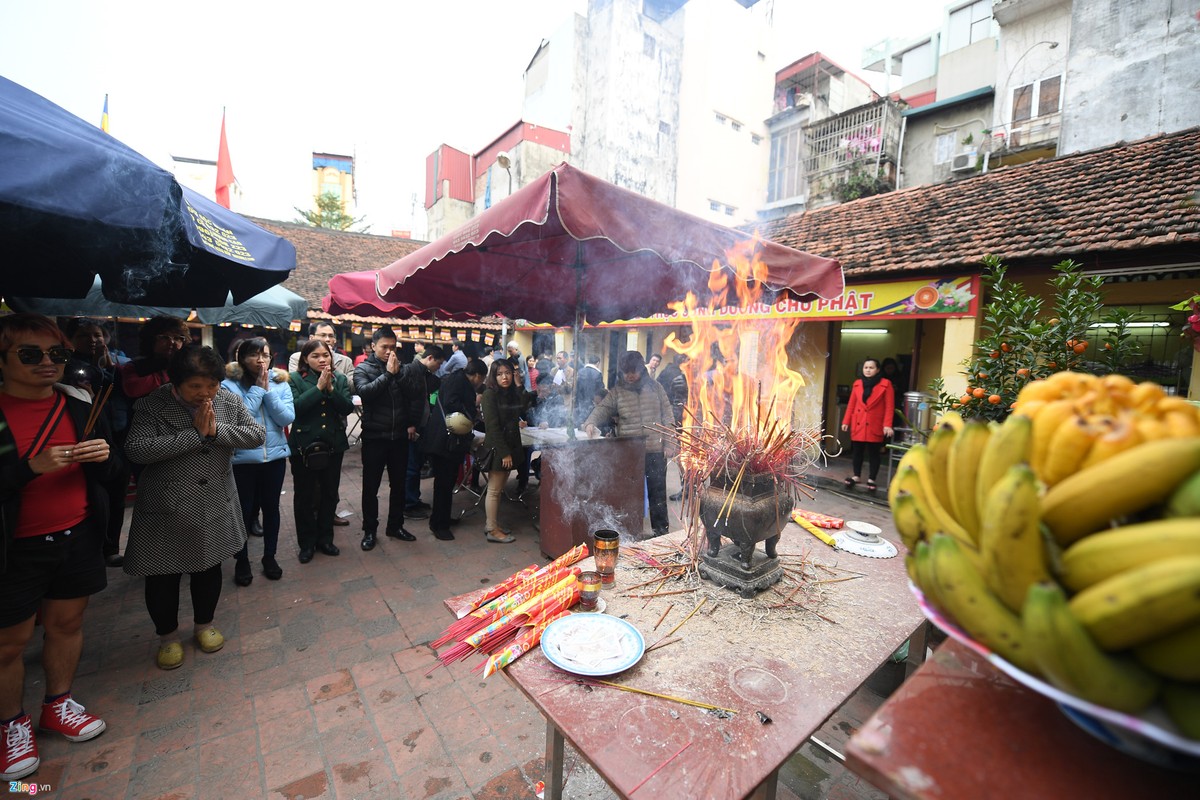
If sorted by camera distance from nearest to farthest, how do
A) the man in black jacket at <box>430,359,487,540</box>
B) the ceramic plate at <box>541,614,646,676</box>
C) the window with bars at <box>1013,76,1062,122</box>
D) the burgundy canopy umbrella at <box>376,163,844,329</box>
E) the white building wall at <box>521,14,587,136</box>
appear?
the ceramic plate at <box>541,614,646,676</box>, the burgundy canopy umbrella at <box>376,163,844,329</box>, the man in black jacket at <box>430,359,487,540</box>, the window with bars at <box>1013,76,1062,122</box>, the white building wall at <box>521,14,587,136</box>

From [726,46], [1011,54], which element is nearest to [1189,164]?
[1011,54]

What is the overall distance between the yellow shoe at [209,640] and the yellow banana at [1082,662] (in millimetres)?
4513

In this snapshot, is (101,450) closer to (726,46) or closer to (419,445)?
(419,445)

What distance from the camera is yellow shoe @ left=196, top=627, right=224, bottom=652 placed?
11.3 feet

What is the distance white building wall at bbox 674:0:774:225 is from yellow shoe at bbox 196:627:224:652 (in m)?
20.9

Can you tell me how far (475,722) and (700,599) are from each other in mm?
1581

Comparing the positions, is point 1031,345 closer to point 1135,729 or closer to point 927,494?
Answer: point 927,494

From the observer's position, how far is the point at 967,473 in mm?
1096

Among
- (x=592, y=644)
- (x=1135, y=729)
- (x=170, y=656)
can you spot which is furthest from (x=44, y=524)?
(x=1135, y=729)

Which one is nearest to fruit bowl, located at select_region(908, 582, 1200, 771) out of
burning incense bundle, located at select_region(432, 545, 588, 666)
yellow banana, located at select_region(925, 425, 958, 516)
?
yellow banana, located at select_region(925, 425, 958, 516)

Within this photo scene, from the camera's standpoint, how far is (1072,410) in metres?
0.96

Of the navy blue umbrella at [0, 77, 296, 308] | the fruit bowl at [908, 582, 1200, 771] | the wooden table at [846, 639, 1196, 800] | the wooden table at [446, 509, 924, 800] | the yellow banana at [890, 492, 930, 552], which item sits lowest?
the wooden table at [446, 509, 924, 800]

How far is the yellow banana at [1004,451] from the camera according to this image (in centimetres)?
96

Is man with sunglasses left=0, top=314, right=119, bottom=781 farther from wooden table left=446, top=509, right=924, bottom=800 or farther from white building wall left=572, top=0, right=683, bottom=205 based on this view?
white building wall left=572, top=0, right=683, bottom=205
